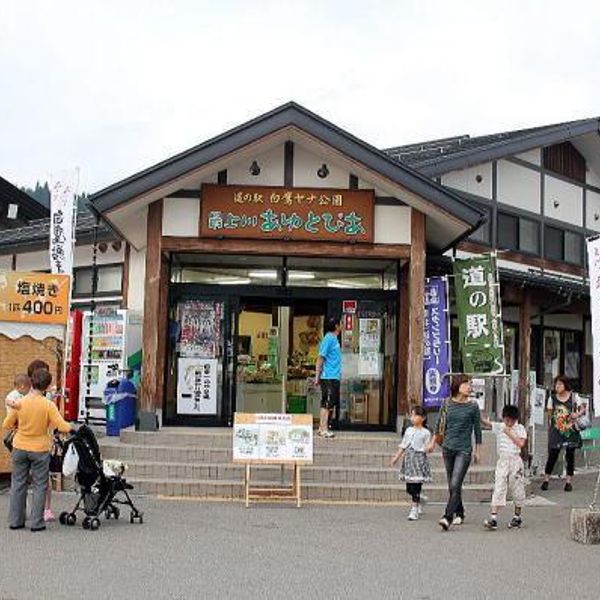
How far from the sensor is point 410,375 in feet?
40.6

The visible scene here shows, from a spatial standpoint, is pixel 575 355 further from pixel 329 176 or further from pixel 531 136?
pixel 329 176

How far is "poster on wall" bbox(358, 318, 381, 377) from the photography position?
1370cm

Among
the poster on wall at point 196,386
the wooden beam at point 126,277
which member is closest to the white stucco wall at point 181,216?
the poster on wall at point 196,386

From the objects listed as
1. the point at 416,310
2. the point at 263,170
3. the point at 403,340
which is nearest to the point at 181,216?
the point at 263,170

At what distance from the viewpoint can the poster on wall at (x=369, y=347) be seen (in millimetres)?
13703

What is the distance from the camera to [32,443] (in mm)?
8266

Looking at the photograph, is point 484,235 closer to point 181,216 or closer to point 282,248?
point 282,248

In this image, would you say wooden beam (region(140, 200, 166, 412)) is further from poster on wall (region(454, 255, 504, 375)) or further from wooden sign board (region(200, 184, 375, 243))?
poster on wall (region(454, 255, 504, 375))

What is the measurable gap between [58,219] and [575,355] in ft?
41.3

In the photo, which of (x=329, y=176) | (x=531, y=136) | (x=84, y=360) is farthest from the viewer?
(x=531, y=136)

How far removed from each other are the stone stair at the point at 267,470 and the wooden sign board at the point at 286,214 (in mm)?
2980

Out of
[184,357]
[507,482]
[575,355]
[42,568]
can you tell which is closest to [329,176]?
[184,357]

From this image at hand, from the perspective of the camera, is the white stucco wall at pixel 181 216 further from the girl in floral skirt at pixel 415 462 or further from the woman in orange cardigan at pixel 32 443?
the girl in floral skirt at pixel 415 462

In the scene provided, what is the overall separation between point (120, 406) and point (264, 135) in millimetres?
4647
